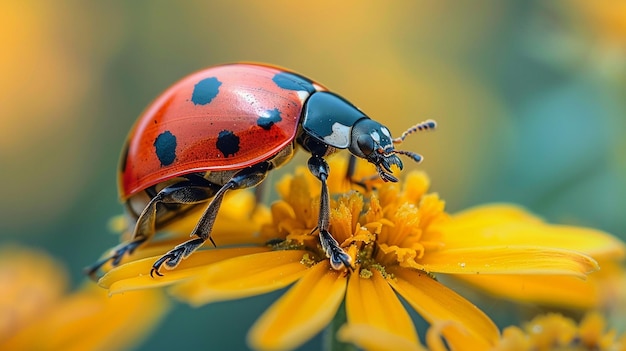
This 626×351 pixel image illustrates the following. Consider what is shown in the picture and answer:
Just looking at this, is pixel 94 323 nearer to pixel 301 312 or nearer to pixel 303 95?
pixel 303 95

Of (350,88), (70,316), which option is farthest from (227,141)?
(350,88)

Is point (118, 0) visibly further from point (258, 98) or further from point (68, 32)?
point (258, 98)

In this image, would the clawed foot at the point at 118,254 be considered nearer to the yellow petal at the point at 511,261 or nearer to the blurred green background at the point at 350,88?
the yellow petal at the point at 511,261

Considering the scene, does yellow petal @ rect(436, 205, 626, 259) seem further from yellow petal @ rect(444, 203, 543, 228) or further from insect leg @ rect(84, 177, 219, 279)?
insect leg @ rect(84, 177, 219, 279)

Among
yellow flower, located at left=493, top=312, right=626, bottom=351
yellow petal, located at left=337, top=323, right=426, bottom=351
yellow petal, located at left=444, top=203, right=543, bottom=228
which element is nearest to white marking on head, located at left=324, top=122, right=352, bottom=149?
yellow petal, located at left=444, top=203, right=543, bottom=228

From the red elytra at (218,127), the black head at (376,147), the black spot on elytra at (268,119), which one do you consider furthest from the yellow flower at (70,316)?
the black head at (376,147)

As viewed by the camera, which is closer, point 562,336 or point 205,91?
point 562,336

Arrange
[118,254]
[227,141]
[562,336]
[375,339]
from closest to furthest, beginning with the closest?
[375,339], [562,336], [227,141], [118,254]
